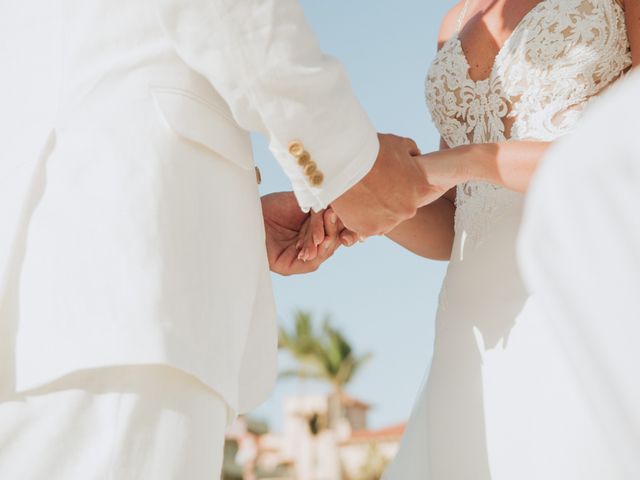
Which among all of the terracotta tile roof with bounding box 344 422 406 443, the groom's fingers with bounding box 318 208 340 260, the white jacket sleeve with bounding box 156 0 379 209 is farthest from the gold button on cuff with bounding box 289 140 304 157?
the terracotta tile roof with bounding box 344 422 406 443

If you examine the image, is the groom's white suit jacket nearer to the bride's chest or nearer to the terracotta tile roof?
the bride's chest

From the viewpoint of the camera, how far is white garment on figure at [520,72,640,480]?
0.69 metres

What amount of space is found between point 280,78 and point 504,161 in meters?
0.70

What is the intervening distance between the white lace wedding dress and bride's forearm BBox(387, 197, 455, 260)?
18cm

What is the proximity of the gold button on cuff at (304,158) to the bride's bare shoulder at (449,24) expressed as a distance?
135 centimetres

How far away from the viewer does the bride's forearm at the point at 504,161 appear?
6.57 feet

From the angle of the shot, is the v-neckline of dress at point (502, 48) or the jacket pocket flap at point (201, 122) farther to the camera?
the v-neckline of dress at point (502, 48)

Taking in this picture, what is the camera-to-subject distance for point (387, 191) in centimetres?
199

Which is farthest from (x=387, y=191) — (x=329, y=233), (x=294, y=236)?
(x=294, y=236)

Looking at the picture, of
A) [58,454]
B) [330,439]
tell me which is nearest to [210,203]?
[58,454]

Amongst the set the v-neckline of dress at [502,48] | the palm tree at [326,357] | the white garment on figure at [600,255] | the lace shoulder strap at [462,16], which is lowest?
the white garment on figure at [600,255]

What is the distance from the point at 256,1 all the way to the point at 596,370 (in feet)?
3.52

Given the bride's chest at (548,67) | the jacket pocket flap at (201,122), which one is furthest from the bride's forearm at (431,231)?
the jacket pocket flap at (201,122)

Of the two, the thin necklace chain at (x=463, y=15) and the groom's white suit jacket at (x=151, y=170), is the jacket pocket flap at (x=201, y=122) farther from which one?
the thin necklace chain at (x=463, y=15)
